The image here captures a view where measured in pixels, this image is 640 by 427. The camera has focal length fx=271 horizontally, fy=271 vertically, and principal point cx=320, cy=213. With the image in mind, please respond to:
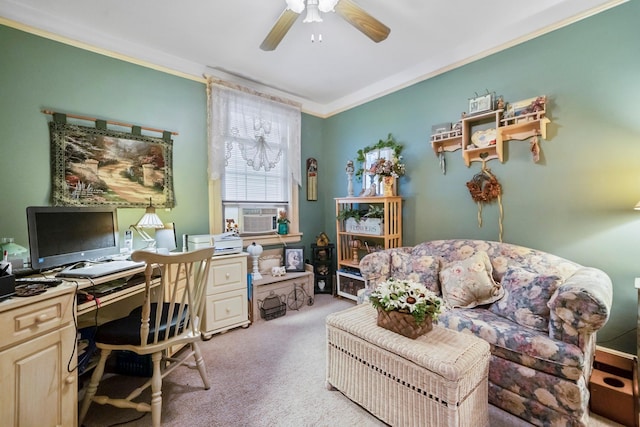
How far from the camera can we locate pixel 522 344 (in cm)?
156

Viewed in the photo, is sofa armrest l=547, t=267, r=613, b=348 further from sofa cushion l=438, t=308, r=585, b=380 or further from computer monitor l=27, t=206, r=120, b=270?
computer monitor l=27, t=206, r=120, b=270

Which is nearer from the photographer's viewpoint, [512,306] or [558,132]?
[512,306]

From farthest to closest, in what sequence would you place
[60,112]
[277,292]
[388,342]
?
[277,292] < [60,112] < [388,342]

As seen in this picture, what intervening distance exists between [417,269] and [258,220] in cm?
203

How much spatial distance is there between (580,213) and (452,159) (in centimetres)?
112

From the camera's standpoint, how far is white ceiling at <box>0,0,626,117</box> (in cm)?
209

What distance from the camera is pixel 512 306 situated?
Answer: 72.1 inches

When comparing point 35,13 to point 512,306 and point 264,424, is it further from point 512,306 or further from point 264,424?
point 512,306

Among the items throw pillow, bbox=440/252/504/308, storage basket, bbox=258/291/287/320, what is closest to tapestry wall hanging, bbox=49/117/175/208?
storage basket, bbox=258/291/287/320

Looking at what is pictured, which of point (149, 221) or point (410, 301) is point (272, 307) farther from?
point (410, 301)

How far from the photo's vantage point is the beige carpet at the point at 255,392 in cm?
156

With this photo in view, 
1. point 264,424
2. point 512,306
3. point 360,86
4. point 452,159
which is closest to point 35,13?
point 360,86

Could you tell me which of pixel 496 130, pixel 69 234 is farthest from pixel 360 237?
pixel 69 234

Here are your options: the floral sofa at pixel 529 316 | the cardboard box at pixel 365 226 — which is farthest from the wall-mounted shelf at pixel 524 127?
the cardboard box at pixel 365 226
